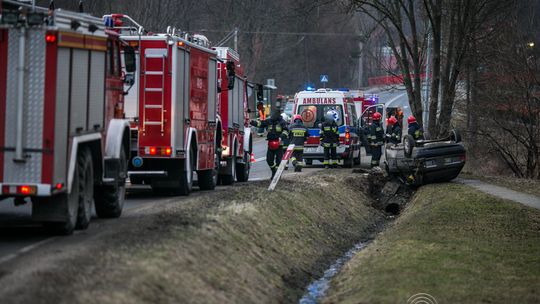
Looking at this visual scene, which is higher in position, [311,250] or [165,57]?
[165,57]

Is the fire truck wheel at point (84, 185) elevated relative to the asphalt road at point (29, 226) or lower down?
elevated

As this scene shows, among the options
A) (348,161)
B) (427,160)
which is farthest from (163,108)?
(348,161)

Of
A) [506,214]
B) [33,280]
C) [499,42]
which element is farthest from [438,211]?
[499,42]

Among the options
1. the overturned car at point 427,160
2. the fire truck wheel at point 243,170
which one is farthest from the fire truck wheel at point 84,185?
the fire truck wheel at point 243,170

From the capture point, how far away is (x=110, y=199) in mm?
14680

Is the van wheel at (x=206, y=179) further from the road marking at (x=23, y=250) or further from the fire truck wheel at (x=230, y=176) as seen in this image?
the road marking at (x=23, y=250)

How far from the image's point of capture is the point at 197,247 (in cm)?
1220

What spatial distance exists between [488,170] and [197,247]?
2575cm

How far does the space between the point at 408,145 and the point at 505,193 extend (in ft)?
8.64

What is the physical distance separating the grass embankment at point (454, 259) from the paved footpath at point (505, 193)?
0.75m

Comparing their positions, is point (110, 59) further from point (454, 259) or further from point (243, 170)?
point (243, 170)

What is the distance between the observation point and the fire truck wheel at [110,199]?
48.0 ft

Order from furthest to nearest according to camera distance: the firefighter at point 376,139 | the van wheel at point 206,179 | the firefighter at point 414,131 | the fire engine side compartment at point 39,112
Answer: the firefighter at point 376,139, the firefighter at point 414,131, the van wheel at point 206,179, the fire engine side compartment at point 39,112

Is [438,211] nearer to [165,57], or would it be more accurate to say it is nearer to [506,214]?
[506,214]
